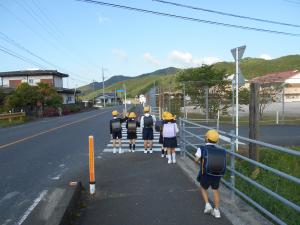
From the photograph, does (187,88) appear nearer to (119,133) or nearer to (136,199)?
(119,133)

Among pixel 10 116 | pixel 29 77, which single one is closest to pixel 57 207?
pixel 10 116

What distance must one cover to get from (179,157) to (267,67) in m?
167

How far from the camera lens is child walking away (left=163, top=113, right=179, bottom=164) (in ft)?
32.2

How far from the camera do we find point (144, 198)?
646cm

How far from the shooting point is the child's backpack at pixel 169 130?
389 inches

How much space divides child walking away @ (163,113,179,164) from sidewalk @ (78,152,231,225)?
36 cm

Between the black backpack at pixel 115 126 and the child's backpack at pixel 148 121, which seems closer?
the child's backpack at pixel 148 121

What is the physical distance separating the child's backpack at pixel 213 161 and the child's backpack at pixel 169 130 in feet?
15.0

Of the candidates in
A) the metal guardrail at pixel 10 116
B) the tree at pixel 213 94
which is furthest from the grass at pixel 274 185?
the metal guardrail at pixel 10 116

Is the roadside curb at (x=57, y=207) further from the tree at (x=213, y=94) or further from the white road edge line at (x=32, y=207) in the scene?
the tree at (x=213, y=94)

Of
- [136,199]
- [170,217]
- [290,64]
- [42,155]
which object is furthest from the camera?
[290,64]

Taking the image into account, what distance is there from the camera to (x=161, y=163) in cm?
1010

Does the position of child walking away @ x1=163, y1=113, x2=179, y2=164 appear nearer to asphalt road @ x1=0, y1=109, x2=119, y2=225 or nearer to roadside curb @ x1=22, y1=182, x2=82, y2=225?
asphalt road @ x1=0, y1=109, x2=119, y2=225

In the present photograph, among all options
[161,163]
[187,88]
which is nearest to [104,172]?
→ [161,163]
